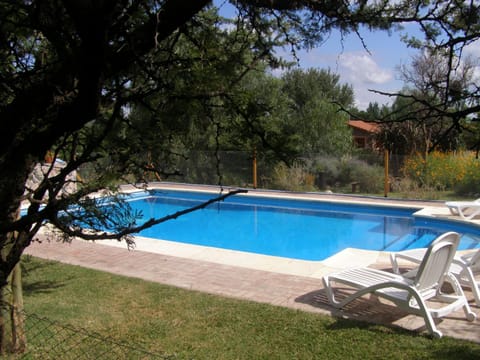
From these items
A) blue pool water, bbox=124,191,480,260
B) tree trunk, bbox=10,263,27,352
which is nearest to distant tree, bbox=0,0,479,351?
tree trunk, bbox=10,263,27,352

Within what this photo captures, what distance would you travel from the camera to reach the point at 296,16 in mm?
2283

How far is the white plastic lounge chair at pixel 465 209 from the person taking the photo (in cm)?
1146

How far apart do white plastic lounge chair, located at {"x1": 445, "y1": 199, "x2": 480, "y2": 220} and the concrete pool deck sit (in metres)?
4.41

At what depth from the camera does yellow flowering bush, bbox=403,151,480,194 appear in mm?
15203

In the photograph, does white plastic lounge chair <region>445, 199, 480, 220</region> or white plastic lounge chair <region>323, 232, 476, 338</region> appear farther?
white plastic lounge chair <region>445, 199, 480, 220</region>

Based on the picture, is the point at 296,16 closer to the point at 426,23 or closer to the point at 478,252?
the point at 426,23

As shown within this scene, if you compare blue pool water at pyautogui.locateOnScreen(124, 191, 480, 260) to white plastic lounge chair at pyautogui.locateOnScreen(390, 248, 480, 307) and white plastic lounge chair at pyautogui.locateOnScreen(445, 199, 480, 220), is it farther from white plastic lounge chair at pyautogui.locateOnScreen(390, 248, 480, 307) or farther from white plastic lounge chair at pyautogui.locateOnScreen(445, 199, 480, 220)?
white plastic lounge chair at pyautogui.locateOnScreen(390, 248, 480, 307)

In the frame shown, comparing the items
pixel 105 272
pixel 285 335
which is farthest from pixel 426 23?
pixel 105 272

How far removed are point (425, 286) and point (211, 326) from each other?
2.26 meters

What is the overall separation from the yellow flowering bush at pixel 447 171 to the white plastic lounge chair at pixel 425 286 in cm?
1104

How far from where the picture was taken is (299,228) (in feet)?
43.4

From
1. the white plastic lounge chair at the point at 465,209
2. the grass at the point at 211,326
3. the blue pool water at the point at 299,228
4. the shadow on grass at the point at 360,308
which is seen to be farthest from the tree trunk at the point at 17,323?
the white plastic lounge chair at the point at 465,209

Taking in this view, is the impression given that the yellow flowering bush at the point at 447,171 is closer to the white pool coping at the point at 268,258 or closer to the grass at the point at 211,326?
the white pool coping at the point at 268,258

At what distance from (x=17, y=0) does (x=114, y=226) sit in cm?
105
